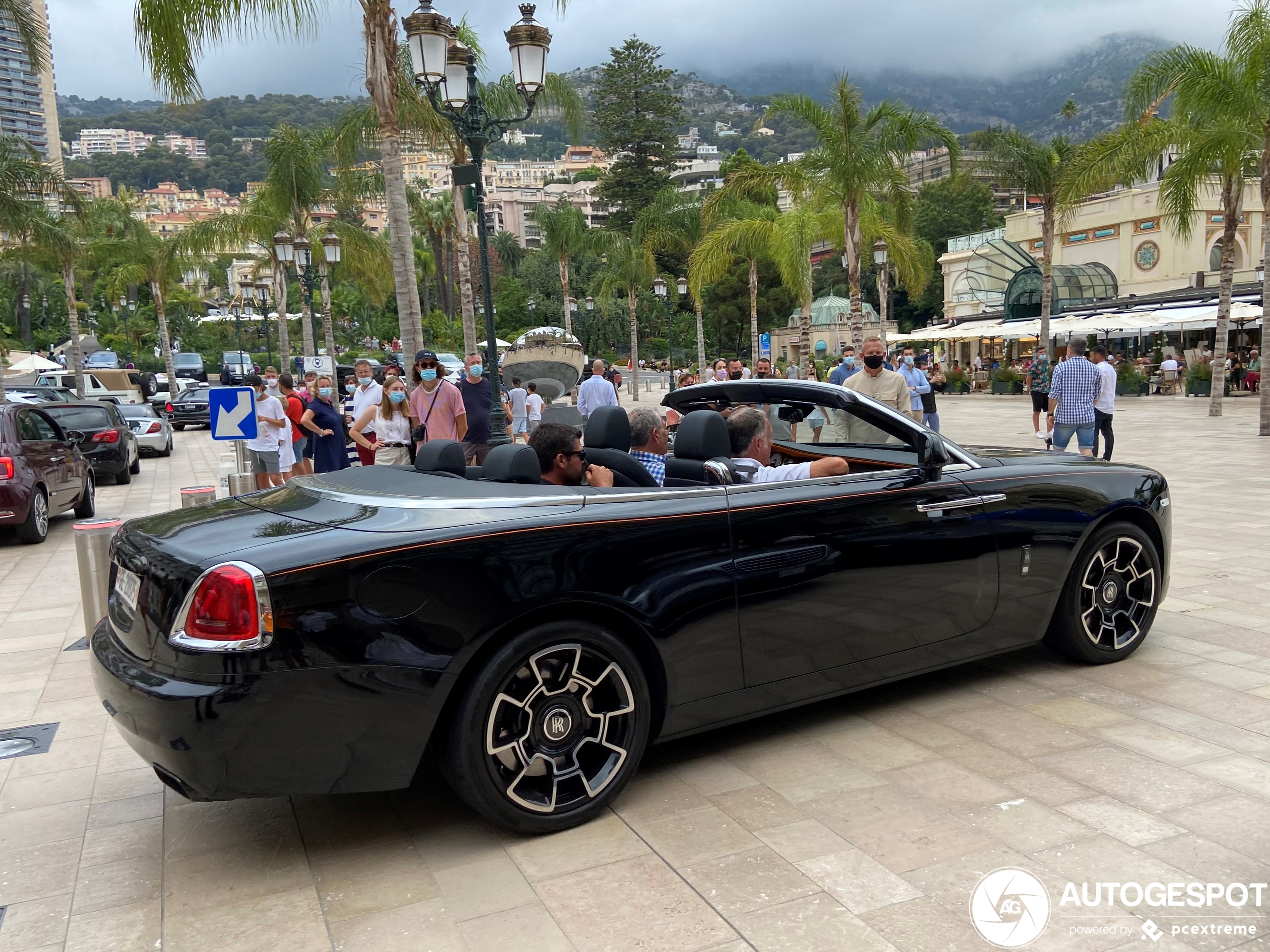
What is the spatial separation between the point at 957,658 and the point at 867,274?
71921 millimetres

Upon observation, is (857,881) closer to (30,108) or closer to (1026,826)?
(1026,826)

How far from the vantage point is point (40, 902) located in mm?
3010

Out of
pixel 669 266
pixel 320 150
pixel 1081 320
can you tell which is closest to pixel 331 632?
pixel 320 150

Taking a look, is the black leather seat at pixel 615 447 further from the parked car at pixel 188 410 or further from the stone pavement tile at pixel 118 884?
the parked car at pixel 188 410

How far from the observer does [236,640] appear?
2875mm

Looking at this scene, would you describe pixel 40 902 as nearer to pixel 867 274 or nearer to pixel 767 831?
pixel 767 831

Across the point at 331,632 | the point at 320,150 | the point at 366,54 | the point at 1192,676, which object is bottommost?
the point at 1192,676

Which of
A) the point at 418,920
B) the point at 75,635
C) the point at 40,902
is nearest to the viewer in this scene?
the point at 418,920

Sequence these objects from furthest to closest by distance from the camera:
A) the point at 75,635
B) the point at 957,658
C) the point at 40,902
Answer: the point at 75,635 < the point at 957,658 < the point at 40,902

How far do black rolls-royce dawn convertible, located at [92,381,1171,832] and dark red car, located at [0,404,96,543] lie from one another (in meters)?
7.84

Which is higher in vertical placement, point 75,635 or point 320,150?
point 320,150

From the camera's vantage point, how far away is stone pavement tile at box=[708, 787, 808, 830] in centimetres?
334

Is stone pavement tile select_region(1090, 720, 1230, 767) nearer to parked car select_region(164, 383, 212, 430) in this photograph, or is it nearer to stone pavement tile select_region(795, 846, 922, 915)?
stone pavement tile select_region(795, 846, 922, 915)

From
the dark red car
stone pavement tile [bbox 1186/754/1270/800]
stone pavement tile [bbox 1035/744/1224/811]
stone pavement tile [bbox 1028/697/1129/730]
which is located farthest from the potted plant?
stone pavement tile [bbox 1035/744/1224/811]
